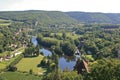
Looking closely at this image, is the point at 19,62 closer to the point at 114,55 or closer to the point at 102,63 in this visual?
the point at 114,55

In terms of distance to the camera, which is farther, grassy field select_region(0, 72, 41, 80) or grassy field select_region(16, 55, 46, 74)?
grassy field select_region(16, 55, 46, 74)

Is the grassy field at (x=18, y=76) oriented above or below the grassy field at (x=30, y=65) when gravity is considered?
A: above

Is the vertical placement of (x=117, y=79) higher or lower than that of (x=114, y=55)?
higher

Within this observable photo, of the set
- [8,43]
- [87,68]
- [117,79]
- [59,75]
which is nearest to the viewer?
[117,79]

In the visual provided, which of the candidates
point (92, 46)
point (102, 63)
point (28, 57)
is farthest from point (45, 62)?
point (102, 63)

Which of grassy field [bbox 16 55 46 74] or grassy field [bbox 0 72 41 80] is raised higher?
grassy field [bbox 0 72 41 80]

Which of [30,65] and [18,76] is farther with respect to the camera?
[30,65]

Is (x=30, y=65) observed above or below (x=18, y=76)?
below

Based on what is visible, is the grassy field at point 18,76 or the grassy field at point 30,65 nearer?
the grassy field at point 18,76
